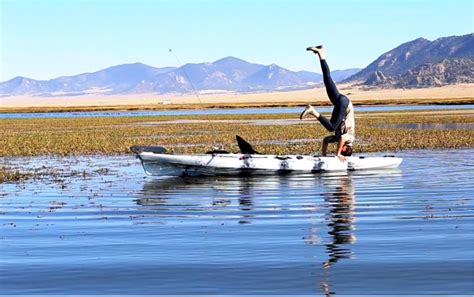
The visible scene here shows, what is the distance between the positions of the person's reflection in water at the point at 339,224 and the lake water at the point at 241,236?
23 millimetres

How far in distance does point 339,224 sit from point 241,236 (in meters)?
2.00

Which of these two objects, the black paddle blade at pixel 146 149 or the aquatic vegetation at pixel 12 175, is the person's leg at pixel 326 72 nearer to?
the black paddle blade at pixel 146 149

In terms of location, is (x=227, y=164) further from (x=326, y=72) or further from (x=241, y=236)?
(x=241, y=236)

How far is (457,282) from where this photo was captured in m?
10.4

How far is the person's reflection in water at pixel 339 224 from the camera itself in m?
11.9

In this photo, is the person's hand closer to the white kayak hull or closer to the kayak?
the kayak

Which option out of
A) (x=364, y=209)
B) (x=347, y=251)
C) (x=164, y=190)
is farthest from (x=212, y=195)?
(x=347, y=251)

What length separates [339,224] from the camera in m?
15.1

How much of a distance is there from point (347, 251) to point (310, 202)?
6125mm

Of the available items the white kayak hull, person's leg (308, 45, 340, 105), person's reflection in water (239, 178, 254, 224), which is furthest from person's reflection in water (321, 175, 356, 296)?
person's leg (308, 45, 340, 105)

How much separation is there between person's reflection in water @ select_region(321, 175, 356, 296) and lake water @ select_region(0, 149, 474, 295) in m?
0.02

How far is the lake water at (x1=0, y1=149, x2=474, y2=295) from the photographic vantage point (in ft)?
35.3

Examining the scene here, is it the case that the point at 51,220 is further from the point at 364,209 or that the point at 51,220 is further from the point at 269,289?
the point at 269,289

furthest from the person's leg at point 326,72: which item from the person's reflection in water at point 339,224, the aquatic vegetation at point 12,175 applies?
the aquatic vegetation at point 12,175
